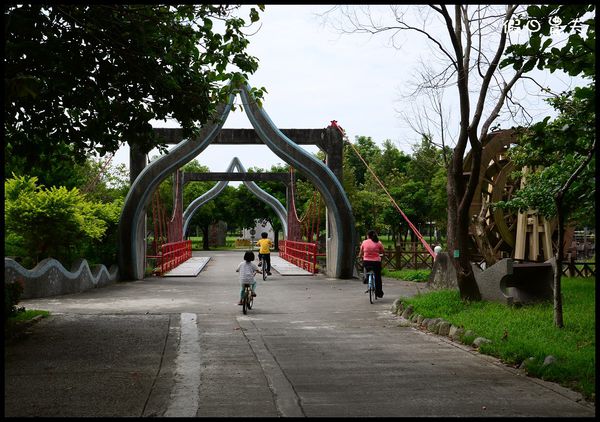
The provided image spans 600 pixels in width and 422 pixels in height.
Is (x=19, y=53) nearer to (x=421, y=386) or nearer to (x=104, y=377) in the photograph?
(x=104, y=377)

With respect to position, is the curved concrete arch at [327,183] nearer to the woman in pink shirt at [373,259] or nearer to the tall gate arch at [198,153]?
the tall gate arch at [198,153]

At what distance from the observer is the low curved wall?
1329 cm

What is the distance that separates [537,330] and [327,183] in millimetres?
12747

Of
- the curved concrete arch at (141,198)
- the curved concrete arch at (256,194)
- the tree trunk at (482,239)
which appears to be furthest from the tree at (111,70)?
the curved concrete arch at (256,194)

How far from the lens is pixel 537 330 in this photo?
28.0ft

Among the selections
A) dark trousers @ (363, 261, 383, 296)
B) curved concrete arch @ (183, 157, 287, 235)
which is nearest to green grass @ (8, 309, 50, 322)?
dark trousers @ (363, 261, 383, 296)

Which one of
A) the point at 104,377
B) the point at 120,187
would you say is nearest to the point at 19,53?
the point at 104,377

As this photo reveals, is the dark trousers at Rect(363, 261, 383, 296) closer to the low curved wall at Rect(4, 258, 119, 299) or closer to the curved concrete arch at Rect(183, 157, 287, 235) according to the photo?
the low curved wall at Rect(4, 258, 119, 299)

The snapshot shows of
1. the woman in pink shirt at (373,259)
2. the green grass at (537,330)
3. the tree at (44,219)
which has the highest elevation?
the tree at (44,219)

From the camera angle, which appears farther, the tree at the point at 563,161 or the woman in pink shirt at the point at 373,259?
the woman in pink shirt at the point at 373,259

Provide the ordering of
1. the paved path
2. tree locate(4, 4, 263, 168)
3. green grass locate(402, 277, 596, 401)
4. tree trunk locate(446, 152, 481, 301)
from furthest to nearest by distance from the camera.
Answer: tree trunk locate(446, 152, 481, 301), tree locate(4, 4, 263, 168), green grass locate(402, 277, 596, 401), the paved path

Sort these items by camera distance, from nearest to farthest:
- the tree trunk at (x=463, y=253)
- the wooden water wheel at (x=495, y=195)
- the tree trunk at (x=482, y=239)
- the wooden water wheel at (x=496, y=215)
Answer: the tree trunk at (x=463, y=253)
the wooden water wheel at (x=496, y=215)
the wooden water wheel at (x=495, y=195)
the tree trunk at (x=482, y=239)

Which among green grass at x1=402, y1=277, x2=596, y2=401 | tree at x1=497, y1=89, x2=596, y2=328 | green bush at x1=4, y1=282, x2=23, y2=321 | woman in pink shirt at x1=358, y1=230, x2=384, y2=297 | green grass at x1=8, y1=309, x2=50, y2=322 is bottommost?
green grass at x1=8, y1=309, x2=50, y2=322

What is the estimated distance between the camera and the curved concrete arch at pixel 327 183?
20594 mm
